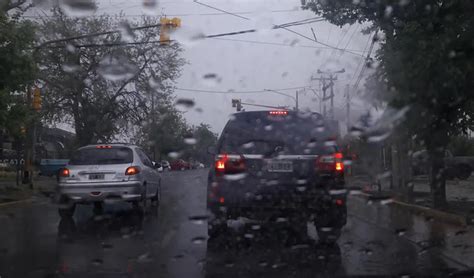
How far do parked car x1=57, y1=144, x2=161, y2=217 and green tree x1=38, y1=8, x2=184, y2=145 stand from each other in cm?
973

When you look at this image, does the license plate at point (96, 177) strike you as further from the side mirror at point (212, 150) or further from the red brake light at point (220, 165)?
the red brake light at point (220, 165)

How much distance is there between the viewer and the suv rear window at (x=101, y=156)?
1204 centimetres

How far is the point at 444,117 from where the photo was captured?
1227 cm

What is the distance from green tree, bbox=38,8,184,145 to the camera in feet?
74.1

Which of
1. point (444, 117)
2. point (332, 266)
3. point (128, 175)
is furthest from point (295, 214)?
point (444, 117)

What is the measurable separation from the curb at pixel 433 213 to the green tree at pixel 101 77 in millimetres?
11498

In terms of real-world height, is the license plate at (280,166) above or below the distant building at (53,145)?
below

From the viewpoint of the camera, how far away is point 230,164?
796 centimetres

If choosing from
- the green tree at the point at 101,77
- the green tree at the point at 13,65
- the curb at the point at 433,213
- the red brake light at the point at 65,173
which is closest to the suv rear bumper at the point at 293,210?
the curb at the point at 433,213

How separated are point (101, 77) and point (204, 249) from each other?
58.6ft

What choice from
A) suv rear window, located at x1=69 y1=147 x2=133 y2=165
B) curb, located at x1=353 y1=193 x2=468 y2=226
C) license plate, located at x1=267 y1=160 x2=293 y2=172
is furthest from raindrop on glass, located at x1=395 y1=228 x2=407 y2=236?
suv rear window, located at x1=69 y1=147 x2=133 y2=165

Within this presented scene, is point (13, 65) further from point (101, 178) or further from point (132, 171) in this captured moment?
point (132, 171)

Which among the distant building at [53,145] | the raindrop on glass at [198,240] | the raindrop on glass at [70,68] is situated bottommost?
the raindrop on glass at [198,240]

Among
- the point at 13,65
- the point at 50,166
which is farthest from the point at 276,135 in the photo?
the point at 50,166
